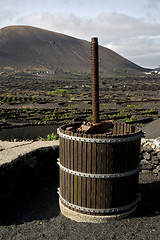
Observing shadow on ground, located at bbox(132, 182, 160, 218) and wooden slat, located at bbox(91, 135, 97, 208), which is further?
shadow on ground, located at bbox(132, 182, 160, 218)

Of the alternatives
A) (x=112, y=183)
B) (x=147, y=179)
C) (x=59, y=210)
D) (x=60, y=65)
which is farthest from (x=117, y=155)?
(x=60, y=65)

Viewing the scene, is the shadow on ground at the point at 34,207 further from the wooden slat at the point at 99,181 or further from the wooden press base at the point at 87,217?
the wooden slat at the point at 99,181

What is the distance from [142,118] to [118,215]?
20.6 m

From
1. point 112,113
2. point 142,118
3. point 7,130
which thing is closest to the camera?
point 7,130

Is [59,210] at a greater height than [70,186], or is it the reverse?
[70,186]

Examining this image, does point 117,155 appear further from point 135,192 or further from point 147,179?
point 147,179

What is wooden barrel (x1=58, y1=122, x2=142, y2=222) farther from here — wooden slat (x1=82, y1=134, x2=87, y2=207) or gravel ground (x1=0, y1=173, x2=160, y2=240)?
gravel ground (x1=0, y1=173, x2=160, y2=240)

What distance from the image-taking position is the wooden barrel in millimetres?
6453

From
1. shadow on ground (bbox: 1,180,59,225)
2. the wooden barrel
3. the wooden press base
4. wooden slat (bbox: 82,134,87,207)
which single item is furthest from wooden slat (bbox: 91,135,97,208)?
shadow on ground (bbox: 1,180,59,225)

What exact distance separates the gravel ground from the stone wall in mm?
1305

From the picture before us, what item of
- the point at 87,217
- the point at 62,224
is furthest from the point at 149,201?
the point at 62,224

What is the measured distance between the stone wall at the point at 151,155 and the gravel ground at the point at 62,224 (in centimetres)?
130

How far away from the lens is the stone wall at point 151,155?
31.3 ft

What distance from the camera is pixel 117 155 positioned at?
650 centimetres
